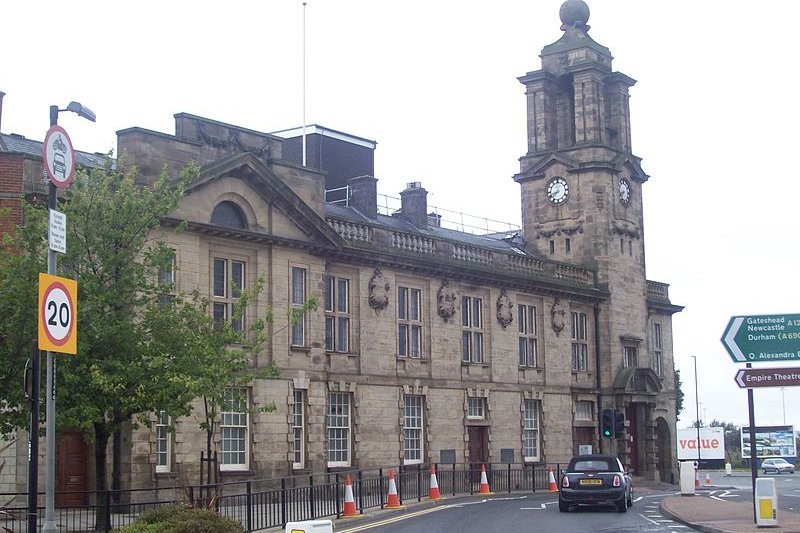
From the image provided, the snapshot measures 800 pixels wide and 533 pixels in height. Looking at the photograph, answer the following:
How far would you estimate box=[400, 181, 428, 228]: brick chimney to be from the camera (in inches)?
1998

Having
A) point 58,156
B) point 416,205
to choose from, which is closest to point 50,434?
point 58,156

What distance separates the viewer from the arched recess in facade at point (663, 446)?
58281 mm

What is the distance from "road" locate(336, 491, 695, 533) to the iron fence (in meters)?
1.26

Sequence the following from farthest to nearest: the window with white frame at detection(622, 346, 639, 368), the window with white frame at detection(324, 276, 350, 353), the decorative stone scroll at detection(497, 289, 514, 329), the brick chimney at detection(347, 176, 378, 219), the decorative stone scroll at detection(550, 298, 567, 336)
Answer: the window with white frame at detection(622, 346, 639, 368), the decorative stone scroll at detection(550, 298, 567, 336), the decorative stone scroll at detection(497, 289, 514, 329), the brick chimney at detection(347, 176, 378, 219), the window with white frame at detection(324, 276, 350, 353)

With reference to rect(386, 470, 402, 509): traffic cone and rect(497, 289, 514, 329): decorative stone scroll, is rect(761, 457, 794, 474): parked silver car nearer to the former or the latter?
rect(497, 289, 514, 329): decorative stone scroll

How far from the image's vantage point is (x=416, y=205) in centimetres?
5088

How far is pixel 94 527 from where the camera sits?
23.2m

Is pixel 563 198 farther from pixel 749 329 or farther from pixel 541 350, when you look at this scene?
pixel 749 329

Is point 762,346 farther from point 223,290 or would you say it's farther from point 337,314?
point 337,314

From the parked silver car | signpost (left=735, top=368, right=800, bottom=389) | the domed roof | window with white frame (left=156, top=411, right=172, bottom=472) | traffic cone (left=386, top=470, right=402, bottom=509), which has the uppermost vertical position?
the domed roof

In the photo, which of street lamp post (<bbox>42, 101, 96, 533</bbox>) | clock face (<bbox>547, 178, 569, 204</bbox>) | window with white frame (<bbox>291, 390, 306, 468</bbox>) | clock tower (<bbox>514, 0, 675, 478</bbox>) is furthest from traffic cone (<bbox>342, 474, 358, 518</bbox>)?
clock face (<bbox>547, 178, 569, 204</bbox>)

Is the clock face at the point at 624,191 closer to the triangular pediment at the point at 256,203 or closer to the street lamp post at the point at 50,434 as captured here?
the triangular pediment at the point at 256,203

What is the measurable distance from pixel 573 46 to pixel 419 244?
1682 centimetres

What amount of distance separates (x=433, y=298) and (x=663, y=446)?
61.5 feet
